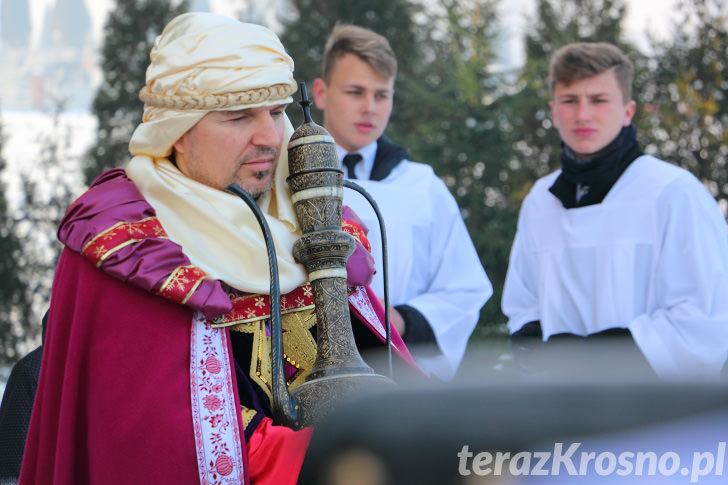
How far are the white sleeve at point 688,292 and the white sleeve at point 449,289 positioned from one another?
2.47 feet

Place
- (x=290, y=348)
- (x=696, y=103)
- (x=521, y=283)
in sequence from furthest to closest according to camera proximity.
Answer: (x=696, y=103) < (x=521, y=283) < (x=290, y=348)

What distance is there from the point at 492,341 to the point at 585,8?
3923 millimetres

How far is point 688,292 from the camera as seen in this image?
3936 millimetres

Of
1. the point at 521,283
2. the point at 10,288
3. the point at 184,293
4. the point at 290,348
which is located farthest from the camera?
the point at 10,288

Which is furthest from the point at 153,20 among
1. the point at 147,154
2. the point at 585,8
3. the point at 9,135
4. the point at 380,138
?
the point at 147,154

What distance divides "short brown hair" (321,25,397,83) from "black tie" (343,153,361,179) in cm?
41

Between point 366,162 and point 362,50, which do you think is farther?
point 366,162

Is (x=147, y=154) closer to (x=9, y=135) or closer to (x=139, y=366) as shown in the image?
(x=139, y=366)

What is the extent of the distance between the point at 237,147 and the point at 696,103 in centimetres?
702

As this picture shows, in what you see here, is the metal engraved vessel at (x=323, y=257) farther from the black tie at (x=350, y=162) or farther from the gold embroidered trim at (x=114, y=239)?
the black tie at (x=350, y=162)

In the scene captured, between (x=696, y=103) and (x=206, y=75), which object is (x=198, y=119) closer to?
(x=206, y=75)

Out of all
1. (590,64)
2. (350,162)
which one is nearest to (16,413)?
(350,162)

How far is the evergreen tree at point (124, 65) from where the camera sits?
1009 centimetres

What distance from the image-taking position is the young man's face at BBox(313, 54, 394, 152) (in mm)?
4215
